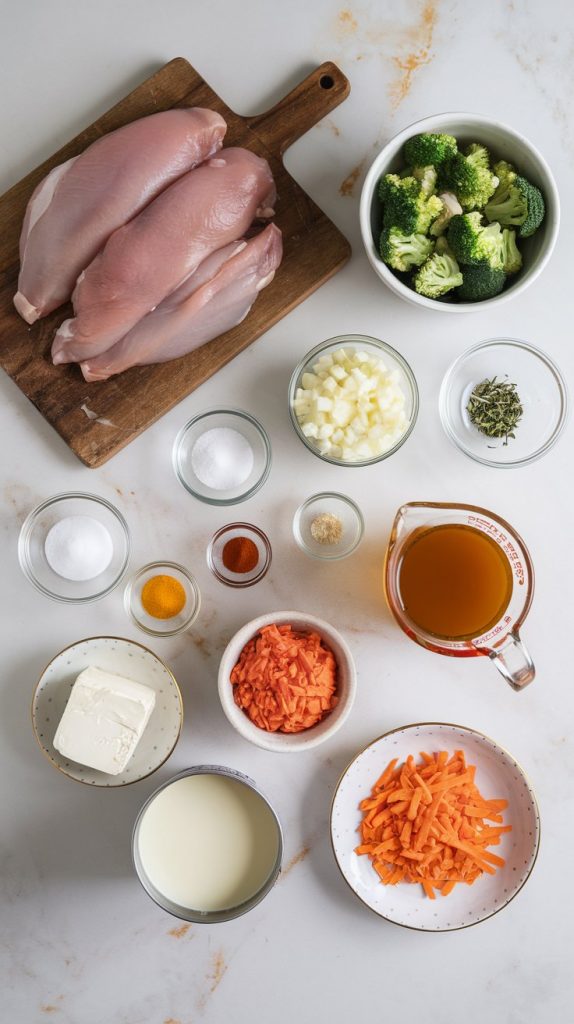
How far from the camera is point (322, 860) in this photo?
1.92m

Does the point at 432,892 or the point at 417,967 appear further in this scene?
the point at 417,967

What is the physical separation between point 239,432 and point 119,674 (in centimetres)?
65

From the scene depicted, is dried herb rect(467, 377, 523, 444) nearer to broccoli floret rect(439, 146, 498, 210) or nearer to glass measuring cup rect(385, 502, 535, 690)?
glass measuring cup rect(385, 502, 535, 690)

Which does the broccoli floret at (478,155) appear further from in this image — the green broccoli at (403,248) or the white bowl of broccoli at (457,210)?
the green broccoli at (403,248)

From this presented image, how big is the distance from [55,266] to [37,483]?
51 cm

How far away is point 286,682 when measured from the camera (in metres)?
1.67

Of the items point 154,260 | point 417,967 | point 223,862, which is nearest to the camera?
point 154,260

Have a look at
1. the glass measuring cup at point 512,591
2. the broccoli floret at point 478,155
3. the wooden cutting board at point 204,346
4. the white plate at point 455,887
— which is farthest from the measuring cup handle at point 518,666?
the broccoli floret at point 478,155

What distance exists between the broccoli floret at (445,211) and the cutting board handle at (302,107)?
40cm

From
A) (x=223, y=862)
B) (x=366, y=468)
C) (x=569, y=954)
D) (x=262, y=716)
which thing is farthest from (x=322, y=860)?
(x=366, y=468)

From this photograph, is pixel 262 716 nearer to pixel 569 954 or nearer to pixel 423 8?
pixel 569 954

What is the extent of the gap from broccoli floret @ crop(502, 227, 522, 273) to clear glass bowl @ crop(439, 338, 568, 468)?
0.19 metres

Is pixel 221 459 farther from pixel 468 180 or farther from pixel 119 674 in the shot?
pixel 468 180

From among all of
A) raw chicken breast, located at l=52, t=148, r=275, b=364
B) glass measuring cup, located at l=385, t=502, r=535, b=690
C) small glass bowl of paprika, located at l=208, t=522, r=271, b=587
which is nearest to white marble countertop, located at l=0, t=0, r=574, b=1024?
small glass bowl of paprika, located at l=208, t=522, r=271, b=587
